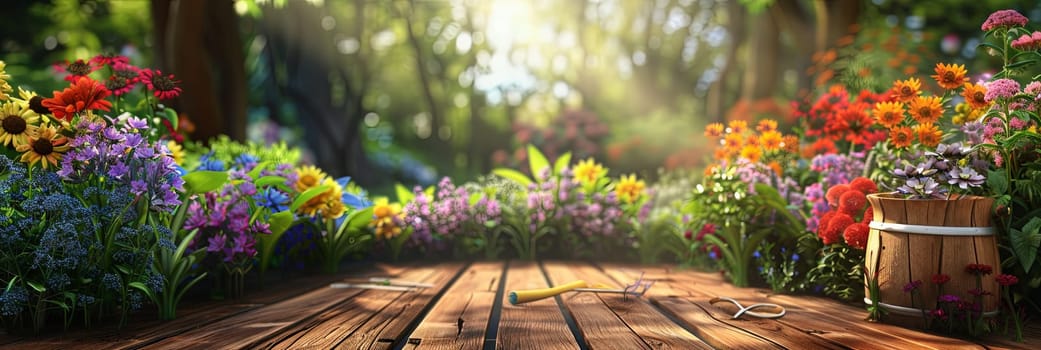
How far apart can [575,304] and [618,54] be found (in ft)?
40.7

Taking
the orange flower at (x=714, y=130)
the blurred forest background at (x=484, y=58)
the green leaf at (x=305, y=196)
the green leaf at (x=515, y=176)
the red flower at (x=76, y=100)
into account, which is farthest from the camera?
the blurred forest background at (x=484, y=58)

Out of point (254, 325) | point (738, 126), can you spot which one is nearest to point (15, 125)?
point (254, 325)

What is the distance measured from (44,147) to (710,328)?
2190 mm

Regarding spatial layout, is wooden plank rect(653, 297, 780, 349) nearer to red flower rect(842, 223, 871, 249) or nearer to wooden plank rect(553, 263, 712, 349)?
wooden plank rect(553, 263, 712, 349)

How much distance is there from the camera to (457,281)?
121 inches

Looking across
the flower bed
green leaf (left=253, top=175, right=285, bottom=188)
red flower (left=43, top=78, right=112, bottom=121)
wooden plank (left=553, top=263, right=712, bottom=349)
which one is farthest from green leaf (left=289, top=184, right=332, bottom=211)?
wooden plank (left=553, top=263, right=712, bottom=349)

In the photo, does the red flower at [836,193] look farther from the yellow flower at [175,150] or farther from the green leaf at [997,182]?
the yellow flower at [175,150]

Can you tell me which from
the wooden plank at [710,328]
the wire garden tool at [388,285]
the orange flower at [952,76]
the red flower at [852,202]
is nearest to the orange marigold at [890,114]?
the orange flower at [952,76]

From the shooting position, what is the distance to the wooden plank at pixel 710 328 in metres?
1.82

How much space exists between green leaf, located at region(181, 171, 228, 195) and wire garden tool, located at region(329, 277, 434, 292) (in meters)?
0.76

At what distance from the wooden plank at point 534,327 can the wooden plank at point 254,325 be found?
0.72m

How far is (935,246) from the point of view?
6.46 ft

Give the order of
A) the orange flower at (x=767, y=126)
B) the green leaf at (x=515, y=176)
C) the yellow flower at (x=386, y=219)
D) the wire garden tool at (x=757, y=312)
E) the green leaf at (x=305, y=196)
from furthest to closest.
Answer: the green leaf at (x=515, y=176) < the yellow flower at (x=386, y=219) < the orange flower at (x=767, y=126) < the green leaf at (x=305, y=196) < the wire garden tool at (x=757, y=312)

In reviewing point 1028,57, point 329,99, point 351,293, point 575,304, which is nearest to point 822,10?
point 1028,57
